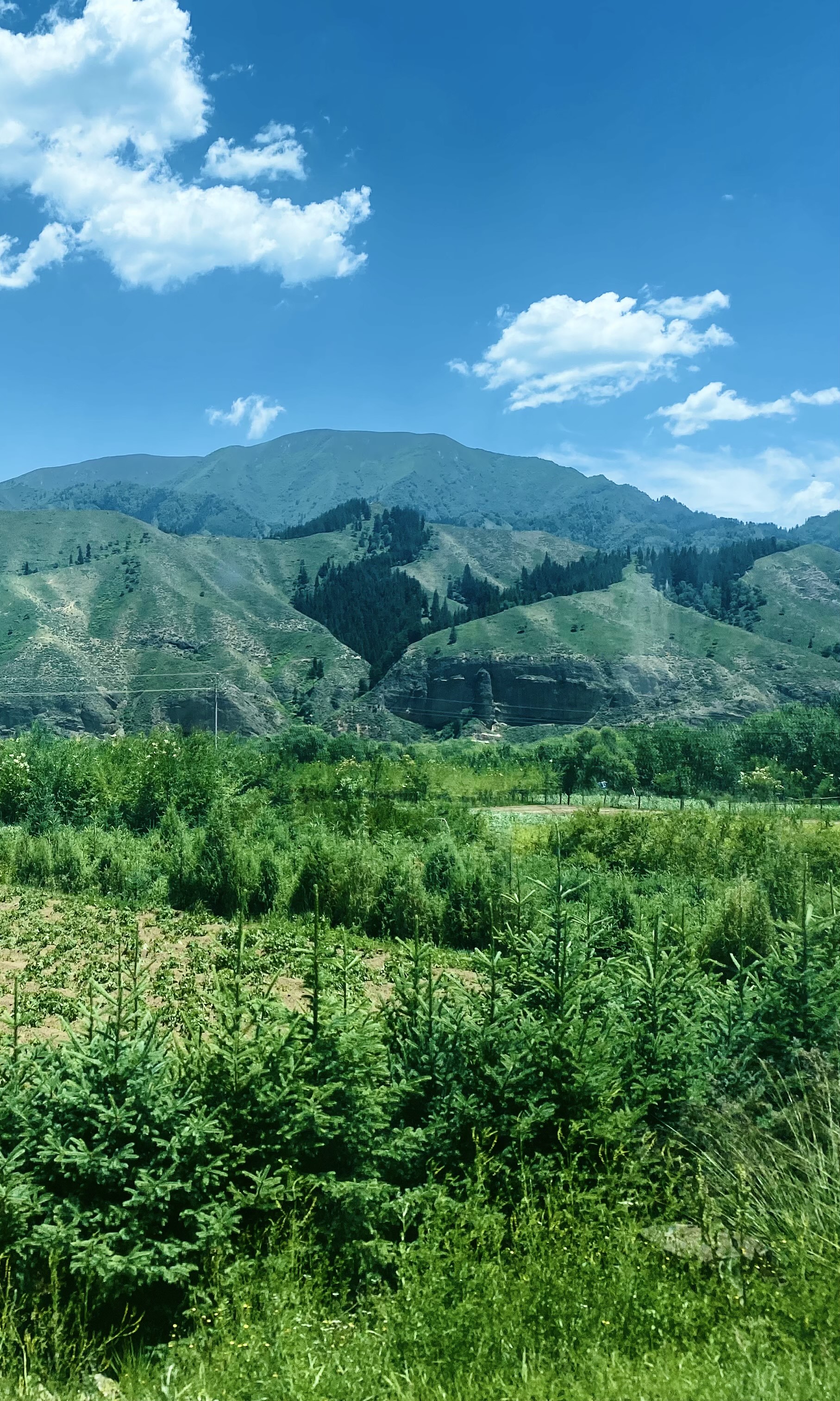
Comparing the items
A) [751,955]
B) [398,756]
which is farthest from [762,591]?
[751,955]

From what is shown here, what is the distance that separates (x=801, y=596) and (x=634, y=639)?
33.7 m

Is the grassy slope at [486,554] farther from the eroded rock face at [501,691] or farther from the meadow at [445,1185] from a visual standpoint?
the meadow at [445,1185]

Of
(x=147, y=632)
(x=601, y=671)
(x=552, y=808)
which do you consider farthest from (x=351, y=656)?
(x=552, y=808)

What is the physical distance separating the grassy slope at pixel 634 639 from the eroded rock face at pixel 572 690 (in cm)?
90

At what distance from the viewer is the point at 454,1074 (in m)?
5.62

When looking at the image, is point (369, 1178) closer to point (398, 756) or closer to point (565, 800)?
point (565, 800)

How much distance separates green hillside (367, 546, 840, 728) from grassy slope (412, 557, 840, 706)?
14 cm

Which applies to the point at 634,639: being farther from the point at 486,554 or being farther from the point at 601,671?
the point at 486,554

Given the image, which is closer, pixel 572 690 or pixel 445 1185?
pixel 445 1185

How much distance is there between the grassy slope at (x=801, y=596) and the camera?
Answer: 96.2 metres

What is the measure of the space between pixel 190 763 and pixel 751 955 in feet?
63.8

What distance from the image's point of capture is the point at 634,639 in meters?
90.2

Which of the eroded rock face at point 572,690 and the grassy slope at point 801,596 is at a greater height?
the grassy slope at point 801,596

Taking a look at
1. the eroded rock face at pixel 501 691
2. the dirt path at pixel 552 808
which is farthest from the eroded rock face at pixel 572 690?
the dirt path at pixel 552 808
